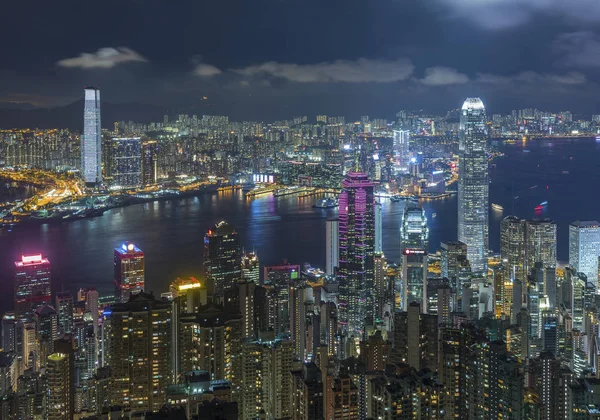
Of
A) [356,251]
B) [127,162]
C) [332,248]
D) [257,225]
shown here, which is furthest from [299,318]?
[127,162]

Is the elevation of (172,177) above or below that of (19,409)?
above

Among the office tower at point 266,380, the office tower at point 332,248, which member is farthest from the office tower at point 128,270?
the office tower at point 266,380

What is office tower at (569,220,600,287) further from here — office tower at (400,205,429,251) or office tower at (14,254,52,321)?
office tower at (14,254,52,321)

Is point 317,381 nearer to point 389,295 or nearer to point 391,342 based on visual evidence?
point 391,342

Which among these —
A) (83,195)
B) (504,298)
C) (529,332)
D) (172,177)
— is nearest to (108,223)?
(83,195)

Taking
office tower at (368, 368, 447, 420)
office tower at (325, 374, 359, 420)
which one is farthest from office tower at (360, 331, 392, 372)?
office tower at (368, 368, 447, 420)

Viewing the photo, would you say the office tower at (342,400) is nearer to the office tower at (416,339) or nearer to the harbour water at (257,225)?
the office tower at (416,339)
